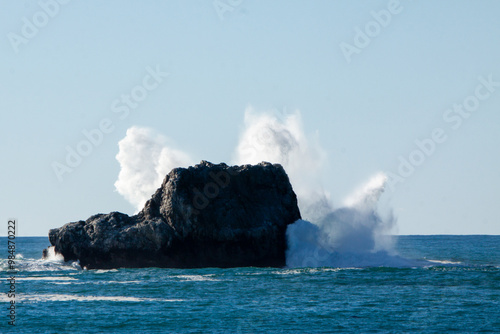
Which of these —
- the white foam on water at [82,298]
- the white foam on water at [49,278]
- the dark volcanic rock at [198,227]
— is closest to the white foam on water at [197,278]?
the dark volcanic rock at [198,227]

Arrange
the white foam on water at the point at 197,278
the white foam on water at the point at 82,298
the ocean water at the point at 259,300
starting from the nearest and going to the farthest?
the ocean water at the point at 259,300
the white foam on water at the point at 82,298
the white foam on water at the point at 197,278

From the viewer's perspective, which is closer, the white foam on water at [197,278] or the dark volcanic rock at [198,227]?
the white foam on water at [197,278]

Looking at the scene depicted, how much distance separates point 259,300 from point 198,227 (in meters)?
15.5

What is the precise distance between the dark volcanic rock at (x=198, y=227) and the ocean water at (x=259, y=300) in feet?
5.23

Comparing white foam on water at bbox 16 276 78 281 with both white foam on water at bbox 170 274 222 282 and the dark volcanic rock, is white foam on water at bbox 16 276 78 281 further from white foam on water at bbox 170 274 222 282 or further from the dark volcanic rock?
white foam on water at bbox 170 274 222 282

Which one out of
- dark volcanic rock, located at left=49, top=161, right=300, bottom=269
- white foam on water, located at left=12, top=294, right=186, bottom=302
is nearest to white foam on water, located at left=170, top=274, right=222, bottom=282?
dark volcanic rock, located at left=49, top=161, right=300, bottom=269

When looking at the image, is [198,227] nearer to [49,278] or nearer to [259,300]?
[49,278]

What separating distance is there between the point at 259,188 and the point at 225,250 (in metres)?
5.50

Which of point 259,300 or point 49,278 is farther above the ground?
point 49,278

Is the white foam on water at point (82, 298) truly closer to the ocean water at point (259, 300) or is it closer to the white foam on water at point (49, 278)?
the ocean water at point (259, 300)

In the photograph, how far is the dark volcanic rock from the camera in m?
52.4

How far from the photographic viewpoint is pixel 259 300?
122 feet

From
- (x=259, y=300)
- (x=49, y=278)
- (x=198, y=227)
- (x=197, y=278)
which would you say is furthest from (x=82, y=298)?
(x=198, y=227)

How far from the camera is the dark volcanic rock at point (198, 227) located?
52.4 m
